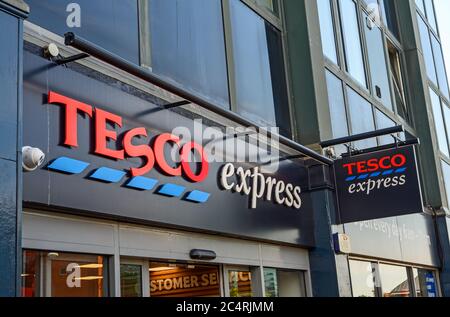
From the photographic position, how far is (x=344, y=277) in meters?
10.1

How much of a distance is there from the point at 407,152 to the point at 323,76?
7.32 ft

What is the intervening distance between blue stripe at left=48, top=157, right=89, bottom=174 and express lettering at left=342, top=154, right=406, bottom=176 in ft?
17.2

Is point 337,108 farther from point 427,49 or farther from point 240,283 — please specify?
point 427,49

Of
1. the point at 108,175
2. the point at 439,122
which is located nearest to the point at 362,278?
the point at 108,175

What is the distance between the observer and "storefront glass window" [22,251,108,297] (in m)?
5.54

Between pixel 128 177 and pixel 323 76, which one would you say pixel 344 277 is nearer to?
pixel 323 76

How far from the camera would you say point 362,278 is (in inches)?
444

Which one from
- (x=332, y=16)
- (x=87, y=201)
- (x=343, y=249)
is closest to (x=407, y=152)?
(x=343, y=249)

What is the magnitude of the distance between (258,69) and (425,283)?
773cm

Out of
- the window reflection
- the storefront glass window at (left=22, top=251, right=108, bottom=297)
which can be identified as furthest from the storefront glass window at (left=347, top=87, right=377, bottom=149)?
the storefront glass window at (left=22, top=251, right=108, bottom=297)

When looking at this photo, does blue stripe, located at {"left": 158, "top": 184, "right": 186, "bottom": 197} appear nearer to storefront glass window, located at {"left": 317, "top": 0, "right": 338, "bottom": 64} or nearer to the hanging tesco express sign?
the hanging tesco express sign

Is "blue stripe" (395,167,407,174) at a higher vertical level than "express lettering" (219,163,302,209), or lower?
higher

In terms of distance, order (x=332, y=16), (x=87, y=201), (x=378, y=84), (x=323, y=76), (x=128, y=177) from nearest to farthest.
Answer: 1. (x=87, y=201)
2. (x=128, y=177)
3. (x=323, y=76)
4. (x=332, y=16)
5. (x=378, y=84)

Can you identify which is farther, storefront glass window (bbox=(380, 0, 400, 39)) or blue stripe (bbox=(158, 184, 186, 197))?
storefront glass window (bbox=(380, 0, 400, 39))
